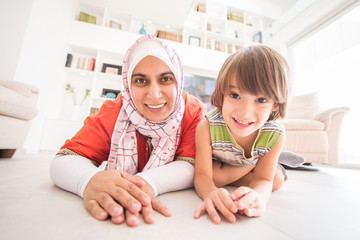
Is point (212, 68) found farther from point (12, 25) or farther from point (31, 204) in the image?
point (31, 204)

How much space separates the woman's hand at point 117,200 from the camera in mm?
393

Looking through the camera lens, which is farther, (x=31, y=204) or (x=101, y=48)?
(x=101, y=48)

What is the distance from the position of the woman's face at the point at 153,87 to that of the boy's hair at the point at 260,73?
21cm

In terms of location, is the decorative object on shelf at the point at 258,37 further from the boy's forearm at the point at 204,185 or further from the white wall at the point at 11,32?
the boy's forearm at the point at 204,185

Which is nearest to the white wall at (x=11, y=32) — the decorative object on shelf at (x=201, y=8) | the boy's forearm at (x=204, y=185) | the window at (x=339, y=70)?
the boy's forearm at (x=204, y=185)

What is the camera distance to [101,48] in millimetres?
3016

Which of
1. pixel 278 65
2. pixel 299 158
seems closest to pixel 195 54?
pixel 299 158

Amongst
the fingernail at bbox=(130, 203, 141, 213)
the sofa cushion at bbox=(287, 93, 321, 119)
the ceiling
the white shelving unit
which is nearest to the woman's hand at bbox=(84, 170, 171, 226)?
the fingernail at bbox=(130, 203, 141, 213)

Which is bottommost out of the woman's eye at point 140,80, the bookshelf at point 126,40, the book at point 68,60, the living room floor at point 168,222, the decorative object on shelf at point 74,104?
the living room floor at point 168,222

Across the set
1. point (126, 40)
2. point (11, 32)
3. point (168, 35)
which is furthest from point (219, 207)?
point (168, 35)

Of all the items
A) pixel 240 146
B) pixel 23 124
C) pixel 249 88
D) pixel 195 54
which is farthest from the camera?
pixel 195 54

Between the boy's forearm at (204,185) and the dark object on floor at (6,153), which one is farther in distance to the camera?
the dark object on floor at (6,153)

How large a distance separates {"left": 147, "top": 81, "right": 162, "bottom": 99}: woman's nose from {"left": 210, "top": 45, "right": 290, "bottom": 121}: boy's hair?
24 centimetres

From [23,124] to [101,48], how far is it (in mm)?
2012
